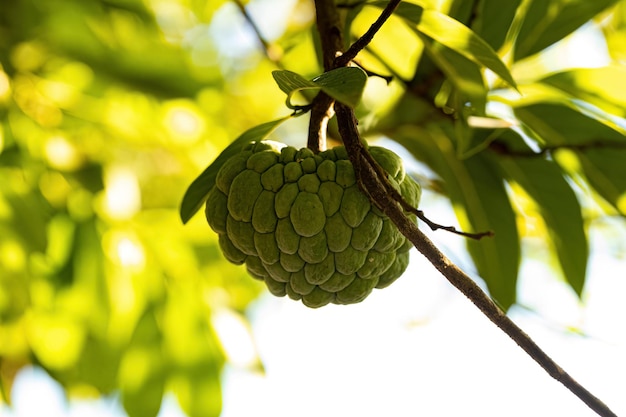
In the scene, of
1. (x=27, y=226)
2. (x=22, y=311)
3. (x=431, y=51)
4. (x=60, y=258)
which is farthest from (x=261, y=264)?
(x=22, y=311)

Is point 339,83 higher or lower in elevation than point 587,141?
lower

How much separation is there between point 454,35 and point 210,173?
1.70ft

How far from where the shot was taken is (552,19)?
1.65 meters

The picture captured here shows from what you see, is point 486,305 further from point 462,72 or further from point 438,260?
point 462,72

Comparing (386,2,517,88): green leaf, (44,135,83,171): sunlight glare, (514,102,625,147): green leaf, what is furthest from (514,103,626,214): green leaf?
(44,135,83,171): sunlight glare

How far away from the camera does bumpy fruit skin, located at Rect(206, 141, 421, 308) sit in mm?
1073

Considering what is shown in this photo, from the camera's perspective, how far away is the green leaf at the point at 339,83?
0.84 m

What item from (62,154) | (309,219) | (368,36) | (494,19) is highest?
(494,19)

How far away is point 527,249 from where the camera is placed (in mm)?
2795

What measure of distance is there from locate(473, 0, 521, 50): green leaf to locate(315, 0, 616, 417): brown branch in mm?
678

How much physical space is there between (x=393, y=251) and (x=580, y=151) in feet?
2.54

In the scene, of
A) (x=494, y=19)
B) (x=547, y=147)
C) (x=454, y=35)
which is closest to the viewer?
(x=454, y=35)

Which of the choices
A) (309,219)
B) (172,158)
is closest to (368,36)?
(309,219)

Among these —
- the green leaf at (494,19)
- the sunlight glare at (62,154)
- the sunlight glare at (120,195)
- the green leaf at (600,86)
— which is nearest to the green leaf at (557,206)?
the green leaf at (600,86)
